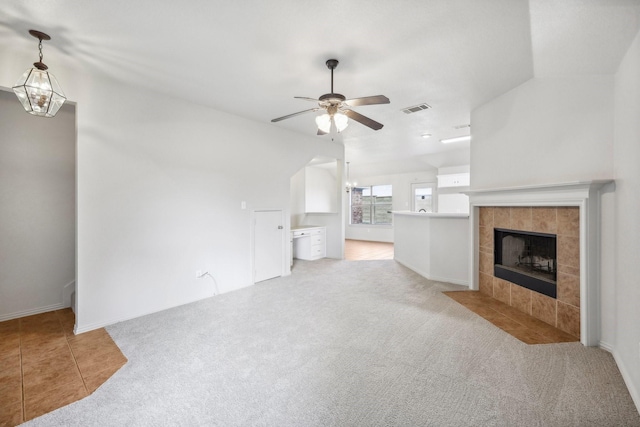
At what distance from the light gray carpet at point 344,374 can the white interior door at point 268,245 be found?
127 centimetres

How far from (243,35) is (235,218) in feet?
8.49

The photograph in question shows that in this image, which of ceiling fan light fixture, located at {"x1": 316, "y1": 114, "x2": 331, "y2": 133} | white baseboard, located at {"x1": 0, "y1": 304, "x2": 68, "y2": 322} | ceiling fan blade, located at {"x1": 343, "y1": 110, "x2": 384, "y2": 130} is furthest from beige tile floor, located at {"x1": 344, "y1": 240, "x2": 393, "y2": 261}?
white baseboard, located at {"x1": 0, "y1": 304, "x2": 68, "y2": 322}

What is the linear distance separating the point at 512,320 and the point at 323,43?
345cm

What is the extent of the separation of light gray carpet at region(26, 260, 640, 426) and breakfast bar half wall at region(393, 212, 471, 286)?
127 cm

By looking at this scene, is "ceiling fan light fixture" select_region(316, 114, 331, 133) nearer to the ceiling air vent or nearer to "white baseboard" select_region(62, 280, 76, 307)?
the ceiling air vent

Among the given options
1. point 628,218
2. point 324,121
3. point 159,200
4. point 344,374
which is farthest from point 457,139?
point 159,200

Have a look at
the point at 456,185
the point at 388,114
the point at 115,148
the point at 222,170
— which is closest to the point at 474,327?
the point at 388,114

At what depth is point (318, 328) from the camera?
285cm

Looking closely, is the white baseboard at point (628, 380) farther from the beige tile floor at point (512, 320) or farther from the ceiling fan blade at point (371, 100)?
the ceiling fan blade at point (371, 100)

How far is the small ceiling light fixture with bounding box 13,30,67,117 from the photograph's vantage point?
7.24 feet

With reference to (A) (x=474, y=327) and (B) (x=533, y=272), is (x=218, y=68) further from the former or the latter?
(B) (x=533, y=272)

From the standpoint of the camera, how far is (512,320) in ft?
9.90

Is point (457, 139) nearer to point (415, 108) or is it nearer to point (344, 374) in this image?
point (415, 108)

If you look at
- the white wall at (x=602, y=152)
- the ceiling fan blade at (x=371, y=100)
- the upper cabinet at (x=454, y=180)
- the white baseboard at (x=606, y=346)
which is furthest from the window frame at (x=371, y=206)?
the ceiling fan blade at (x=371, y=100)
